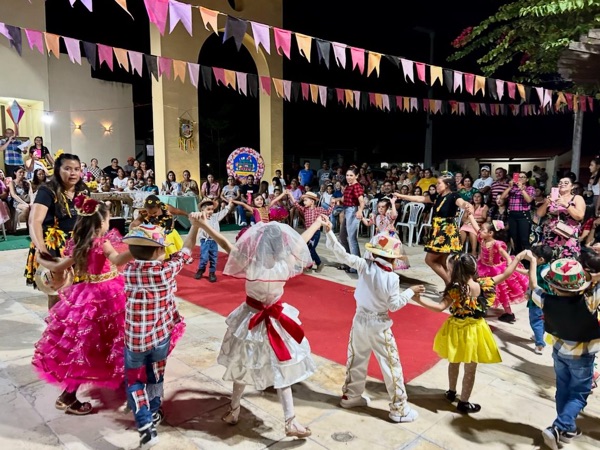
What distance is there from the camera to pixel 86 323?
294cm

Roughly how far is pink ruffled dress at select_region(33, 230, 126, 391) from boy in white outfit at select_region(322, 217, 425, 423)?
156cm

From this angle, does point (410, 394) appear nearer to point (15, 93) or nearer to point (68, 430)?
point (68, 430)

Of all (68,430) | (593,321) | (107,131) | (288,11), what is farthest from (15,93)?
(593,321)

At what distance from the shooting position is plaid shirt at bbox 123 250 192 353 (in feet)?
8.54

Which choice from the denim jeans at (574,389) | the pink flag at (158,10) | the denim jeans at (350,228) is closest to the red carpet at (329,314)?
the denim jeans at (350,228)

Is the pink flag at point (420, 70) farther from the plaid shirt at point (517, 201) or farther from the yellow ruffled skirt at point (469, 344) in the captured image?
the yellow ruffled skirt at point (469, 344)

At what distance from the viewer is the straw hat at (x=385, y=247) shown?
3.02m

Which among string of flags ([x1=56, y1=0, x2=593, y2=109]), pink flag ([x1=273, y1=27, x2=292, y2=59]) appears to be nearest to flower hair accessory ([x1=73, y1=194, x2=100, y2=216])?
string of flags ([x1=56, y1=0, x2=593, y2=109])

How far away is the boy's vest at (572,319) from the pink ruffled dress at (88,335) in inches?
110

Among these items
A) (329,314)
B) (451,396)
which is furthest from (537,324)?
(329,314)

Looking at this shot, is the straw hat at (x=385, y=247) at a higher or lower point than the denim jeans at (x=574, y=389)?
higher

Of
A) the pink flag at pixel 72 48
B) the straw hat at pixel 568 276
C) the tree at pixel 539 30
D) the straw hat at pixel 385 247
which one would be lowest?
the straw hat at pixel 568 276

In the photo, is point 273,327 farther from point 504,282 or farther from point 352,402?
point 504,282

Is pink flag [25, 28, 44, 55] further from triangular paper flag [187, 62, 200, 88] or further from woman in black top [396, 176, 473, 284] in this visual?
woman in black top [396, 176, 473, 284]
